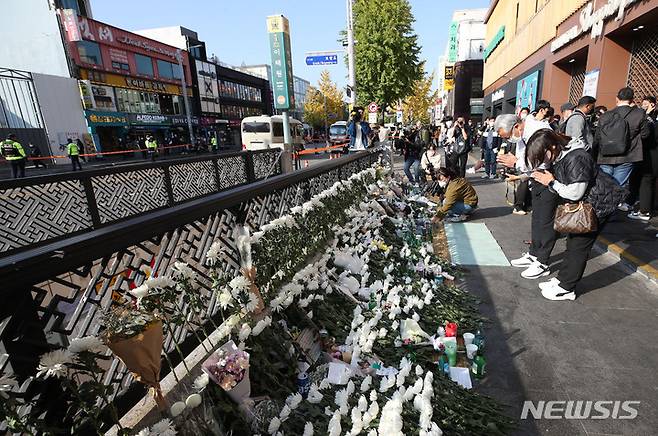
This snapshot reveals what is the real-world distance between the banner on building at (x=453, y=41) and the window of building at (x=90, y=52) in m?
38.2

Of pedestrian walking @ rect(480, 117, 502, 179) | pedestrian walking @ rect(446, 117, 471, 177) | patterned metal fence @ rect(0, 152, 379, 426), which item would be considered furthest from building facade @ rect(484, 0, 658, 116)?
patterned metal fence @ rect(0, 152, 379, 426)

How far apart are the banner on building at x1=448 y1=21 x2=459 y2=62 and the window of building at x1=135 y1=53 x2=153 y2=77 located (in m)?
Answer: 34.8

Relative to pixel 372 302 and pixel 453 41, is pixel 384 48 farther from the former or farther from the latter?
pixel 453 41

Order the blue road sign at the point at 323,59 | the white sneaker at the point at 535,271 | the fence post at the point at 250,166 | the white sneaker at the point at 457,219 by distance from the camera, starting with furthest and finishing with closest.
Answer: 1. the blue road sign at the point at 323,59
2. the fence post at the point at 250,166
3. the white sneaker at the point at 457,219
4. the white sneaker at the point at 535,271

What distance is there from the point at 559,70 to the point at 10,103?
96.0ft

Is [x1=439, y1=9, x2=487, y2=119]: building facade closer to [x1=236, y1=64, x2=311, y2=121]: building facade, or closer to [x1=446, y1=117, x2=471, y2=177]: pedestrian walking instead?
[x1=236, y1=64, x2=311, y2=121]: building facade

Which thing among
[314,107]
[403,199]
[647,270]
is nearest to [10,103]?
[403,199]

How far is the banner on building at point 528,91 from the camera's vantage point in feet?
43.3

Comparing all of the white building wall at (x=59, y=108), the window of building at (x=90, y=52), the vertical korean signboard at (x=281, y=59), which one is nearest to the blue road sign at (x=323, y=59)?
the vertical korean signboard at (x=281, y=59)

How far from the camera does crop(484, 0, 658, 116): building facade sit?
7.04 meters

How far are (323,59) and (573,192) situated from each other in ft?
29.5

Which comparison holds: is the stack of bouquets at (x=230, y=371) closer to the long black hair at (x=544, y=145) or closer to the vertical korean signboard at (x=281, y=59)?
the long black hair at (x=544, y=145)

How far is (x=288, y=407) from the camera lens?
2035mm

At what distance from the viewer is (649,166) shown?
5773 millimetres
